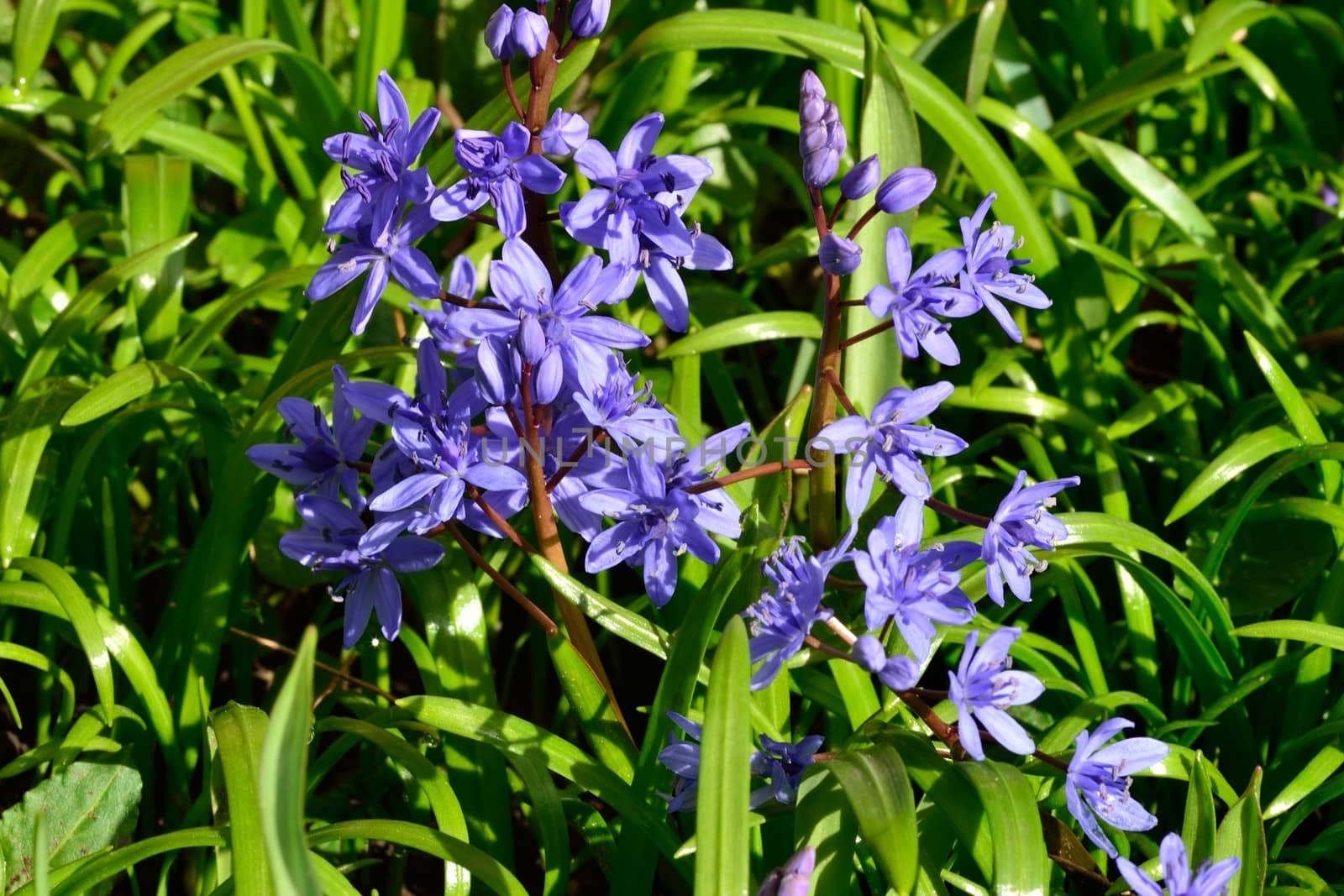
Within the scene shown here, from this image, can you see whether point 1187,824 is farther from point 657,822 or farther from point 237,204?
point 237,204

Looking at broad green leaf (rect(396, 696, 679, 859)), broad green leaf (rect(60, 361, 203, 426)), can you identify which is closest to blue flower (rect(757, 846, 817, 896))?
broad green leaf (rect(396, 696, 679, 859))

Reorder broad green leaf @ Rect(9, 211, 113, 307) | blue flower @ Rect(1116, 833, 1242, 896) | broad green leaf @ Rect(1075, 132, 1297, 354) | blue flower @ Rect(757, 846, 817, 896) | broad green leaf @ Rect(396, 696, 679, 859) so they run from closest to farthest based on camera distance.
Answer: blue flower @ Rect(757, 846, 817, 896)
blue flower @ Rect(1116, 833, 1242, 896)
broad green leaf @ Rect(396, 696, 679, 859)
broad green leaf @ Rect(9, 211, 113, 307)
broad green leaf @ Rect(1075, 132, 1297, 354)

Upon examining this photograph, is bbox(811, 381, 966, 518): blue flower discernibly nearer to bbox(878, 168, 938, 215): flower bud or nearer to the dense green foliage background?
the dense green foliage background

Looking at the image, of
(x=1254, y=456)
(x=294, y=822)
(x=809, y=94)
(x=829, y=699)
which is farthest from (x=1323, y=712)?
(x=294, y=822)

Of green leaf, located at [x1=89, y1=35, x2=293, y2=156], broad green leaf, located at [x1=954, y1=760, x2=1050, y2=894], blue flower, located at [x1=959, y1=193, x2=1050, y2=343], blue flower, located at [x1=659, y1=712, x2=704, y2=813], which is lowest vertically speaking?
broad green leaf, located at [x1=954, y1=760, x2=1050, y2=894]

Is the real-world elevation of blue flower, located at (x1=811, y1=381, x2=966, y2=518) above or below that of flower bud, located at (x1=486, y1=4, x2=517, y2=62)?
below

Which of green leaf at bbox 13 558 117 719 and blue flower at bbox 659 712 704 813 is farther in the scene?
green leaf at bbox 13 558 117 719
